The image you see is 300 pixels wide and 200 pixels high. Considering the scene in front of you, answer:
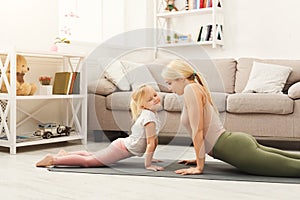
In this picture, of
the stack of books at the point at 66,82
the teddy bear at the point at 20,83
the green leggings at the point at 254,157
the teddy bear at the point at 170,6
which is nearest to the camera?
the green leggings at the point at 254,157

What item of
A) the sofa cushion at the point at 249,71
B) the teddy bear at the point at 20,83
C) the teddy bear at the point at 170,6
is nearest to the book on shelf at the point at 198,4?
the teddy bear at the point at 170,6

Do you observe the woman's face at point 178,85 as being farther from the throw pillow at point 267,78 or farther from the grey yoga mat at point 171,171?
the throw pillow at point 267,78

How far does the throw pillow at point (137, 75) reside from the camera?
8.48ft

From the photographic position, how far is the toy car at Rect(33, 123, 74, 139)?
3590mm

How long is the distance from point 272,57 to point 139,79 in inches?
87.8

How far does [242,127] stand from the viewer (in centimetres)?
356

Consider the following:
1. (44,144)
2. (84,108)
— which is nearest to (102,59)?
(84,108)

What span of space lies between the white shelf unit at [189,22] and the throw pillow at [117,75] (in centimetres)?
131

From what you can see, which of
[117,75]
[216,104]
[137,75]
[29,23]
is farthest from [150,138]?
[29,23]

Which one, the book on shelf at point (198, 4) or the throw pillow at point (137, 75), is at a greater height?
the book on shelf at point (198, 4)

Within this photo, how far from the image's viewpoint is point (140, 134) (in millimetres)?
2492

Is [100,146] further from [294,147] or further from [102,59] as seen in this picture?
[294,147]

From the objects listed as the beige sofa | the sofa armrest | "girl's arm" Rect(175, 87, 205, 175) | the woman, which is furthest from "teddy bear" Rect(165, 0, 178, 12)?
"girl's arm" Rect(175, 87, 205, 175)

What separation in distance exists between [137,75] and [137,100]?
12.7 inches
